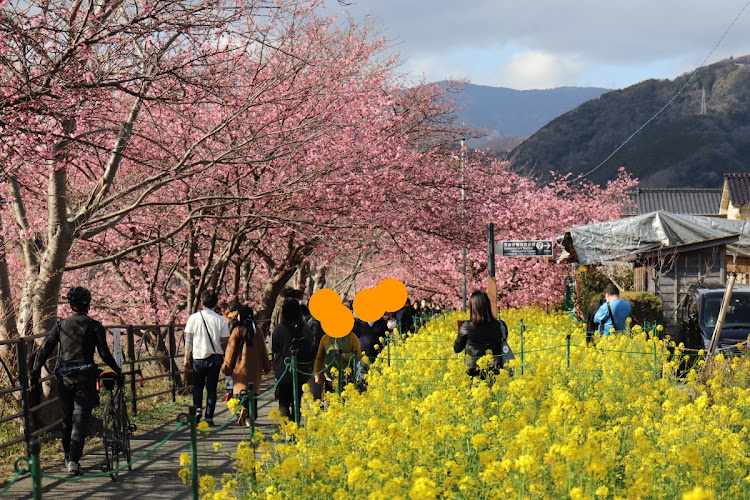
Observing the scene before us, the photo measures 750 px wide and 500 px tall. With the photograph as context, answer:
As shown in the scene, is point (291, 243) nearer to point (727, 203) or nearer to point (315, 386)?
point (315, 386)

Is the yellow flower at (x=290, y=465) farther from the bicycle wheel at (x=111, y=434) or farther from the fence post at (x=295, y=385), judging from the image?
the fence post at (x=295, y=385)

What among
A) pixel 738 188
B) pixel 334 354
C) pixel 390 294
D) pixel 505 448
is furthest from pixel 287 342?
pixel 738 188

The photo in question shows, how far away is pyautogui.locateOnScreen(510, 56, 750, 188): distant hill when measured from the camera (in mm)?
95312

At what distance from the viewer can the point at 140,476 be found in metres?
8.20

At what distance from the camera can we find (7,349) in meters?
10.1

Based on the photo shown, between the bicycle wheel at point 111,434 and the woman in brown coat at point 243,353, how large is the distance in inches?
84.7

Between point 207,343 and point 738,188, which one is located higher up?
point 738,188

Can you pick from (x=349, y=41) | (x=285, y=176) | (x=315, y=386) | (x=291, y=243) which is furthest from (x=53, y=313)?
(x=349, y=41)

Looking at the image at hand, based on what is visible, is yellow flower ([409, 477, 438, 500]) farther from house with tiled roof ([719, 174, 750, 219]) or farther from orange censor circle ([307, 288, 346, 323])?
house with tiled roof ([719, 174, 750, 219])

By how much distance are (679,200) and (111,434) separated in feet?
211

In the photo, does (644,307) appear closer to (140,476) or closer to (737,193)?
(140,476)

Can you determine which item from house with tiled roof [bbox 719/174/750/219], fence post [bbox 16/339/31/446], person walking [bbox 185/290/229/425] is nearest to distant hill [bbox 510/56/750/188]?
house with tiled roof [bbox 719/174/750/219]

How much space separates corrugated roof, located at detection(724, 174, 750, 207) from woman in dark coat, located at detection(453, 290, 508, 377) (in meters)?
47.7

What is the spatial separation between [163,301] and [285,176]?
14.9 feet
